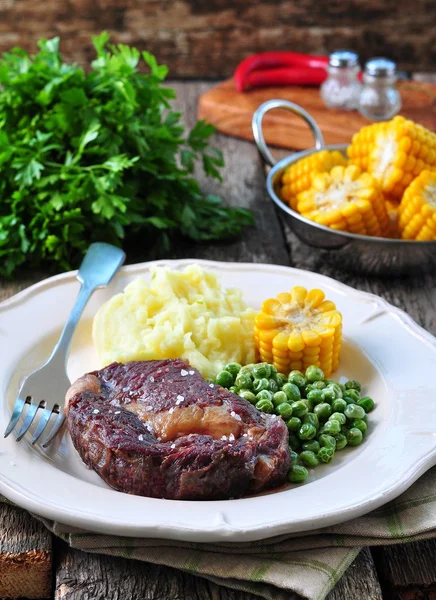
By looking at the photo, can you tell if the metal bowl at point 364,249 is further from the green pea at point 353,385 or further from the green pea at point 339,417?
the green pea at point 339,417

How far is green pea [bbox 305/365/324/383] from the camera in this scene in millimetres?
3338

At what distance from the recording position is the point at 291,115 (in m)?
6.01

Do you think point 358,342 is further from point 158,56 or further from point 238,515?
point 158,56

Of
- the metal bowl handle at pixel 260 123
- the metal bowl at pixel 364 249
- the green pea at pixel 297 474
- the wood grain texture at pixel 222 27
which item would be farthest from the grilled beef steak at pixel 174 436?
the wood grain texture at pixel 222 27

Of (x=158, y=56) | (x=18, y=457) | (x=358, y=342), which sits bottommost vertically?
(x=158, y=56)

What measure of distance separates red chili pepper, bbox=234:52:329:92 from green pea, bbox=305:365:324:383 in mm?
3778

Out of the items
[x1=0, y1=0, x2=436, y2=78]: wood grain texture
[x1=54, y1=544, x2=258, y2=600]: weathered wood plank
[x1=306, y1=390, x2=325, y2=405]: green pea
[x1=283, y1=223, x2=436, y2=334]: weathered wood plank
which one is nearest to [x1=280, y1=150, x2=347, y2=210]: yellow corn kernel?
[x1=283, y1=223, x2=436, y2=334]: weathered wood plank

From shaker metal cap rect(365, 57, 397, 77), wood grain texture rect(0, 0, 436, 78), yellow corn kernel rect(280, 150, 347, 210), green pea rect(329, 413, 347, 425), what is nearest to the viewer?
green pea rect(329, 413, 347, 425)

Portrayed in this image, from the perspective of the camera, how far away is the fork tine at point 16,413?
2.94 metres

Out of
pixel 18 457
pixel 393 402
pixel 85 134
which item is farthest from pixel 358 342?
pixel 85 134

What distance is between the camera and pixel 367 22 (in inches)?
308

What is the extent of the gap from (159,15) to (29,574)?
619 cm

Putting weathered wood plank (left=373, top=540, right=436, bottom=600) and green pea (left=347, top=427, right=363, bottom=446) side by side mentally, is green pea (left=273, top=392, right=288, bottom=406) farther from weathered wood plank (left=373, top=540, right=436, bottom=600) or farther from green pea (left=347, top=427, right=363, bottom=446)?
weathered wood plank (left=373, top=540, right=436, bottom=600)

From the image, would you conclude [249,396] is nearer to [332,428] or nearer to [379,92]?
[332,428]
